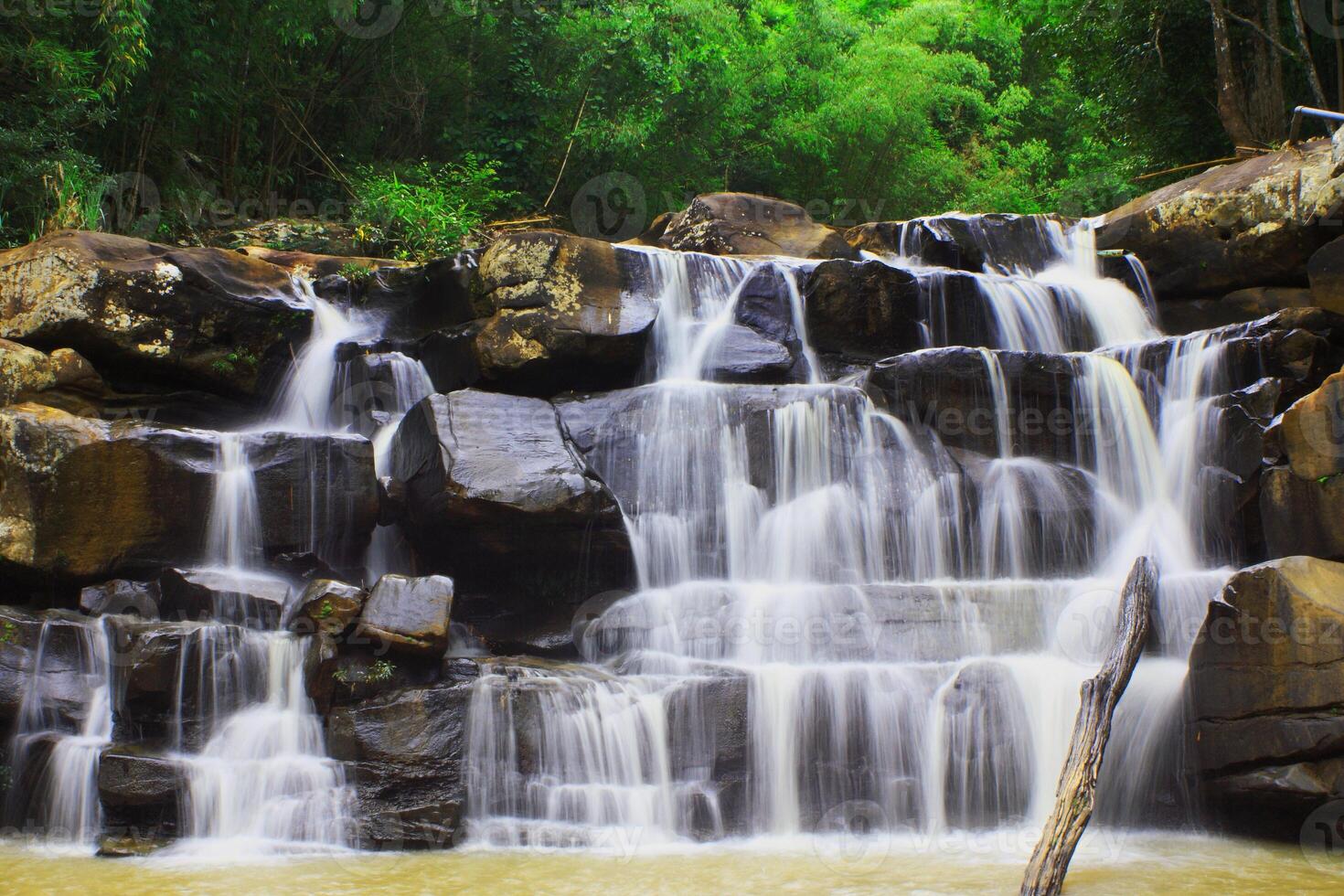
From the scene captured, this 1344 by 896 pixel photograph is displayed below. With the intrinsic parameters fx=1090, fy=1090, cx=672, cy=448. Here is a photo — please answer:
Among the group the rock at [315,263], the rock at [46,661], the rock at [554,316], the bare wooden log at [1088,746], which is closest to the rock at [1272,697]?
the bare wooden log at [1088,746]

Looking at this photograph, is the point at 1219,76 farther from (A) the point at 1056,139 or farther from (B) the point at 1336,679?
(A) the point at 1056,139

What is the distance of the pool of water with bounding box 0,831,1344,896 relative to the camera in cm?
516

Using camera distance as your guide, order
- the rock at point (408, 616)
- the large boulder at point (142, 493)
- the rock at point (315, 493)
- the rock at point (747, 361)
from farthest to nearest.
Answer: the rock at point (747, 361), the rock at point (315, 493), the large boulder at point (142, 493), the rock at point (408, 616)

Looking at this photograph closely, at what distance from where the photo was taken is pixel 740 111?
2192cm

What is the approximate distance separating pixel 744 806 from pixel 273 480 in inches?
168

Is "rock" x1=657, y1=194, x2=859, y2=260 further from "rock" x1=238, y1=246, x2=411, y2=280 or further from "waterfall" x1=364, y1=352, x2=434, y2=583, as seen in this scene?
"waterfall" x1=364, y1=352, x2=434, y2=583

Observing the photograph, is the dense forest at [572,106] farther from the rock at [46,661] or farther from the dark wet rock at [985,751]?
the dark wet rock at [985,751]

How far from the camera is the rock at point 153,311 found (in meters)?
8.89

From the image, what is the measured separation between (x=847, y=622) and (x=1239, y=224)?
7365mm

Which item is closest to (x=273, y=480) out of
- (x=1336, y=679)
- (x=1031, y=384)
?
(x=1031, y=384)

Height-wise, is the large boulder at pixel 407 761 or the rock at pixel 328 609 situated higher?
the rock at pixel 328 609

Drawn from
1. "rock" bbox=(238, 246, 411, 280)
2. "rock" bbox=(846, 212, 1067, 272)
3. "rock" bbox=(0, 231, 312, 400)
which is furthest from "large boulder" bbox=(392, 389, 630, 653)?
"rock" bbox=(846, 212, 1067, 272)

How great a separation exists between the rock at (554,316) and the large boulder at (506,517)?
4.08 feet

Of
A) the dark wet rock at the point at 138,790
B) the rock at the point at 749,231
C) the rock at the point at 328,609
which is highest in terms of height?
the rock at the point at 749,231
